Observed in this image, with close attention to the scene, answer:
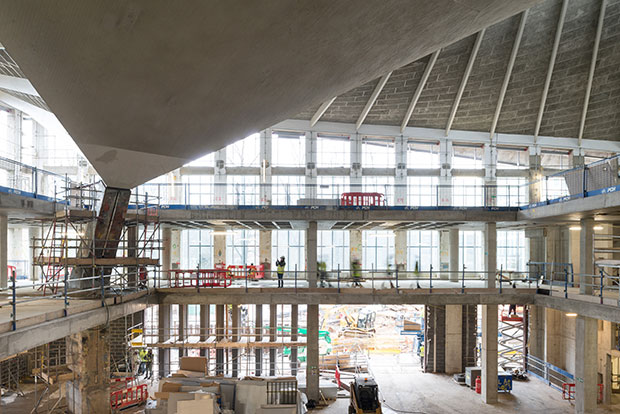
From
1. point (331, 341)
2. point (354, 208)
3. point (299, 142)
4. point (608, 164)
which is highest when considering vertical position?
point (299, 142)

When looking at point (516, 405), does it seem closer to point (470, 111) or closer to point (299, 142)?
point (470, 111)

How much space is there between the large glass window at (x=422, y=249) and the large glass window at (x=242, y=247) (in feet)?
31.8

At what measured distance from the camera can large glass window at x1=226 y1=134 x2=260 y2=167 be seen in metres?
22.9

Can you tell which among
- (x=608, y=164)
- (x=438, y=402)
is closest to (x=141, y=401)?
(x=438, y=402)

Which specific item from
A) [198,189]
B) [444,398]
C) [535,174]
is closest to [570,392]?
[444,398]

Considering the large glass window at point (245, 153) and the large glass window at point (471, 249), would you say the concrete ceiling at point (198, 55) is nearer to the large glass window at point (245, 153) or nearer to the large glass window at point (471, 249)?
the large glass window at point (245, 153)

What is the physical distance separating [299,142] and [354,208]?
393 inches

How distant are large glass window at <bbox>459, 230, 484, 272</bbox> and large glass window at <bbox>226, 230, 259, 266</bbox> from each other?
1341 cm

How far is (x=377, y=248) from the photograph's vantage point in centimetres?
2427

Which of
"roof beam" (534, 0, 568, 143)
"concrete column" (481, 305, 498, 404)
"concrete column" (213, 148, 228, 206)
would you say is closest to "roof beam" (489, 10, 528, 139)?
"roof beam" (534, 0, 568, 143)

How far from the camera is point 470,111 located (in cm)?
2169

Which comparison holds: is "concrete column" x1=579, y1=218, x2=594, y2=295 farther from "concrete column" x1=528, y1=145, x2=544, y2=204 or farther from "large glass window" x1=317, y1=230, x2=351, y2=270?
"large glass window" x1=317, y1=230, x2=351, y2=270

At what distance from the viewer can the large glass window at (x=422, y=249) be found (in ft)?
79.0

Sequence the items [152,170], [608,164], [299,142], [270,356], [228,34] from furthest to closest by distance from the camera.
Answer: [299,142] → [270,356] → [608,164] → [152,170] → [228,34]
